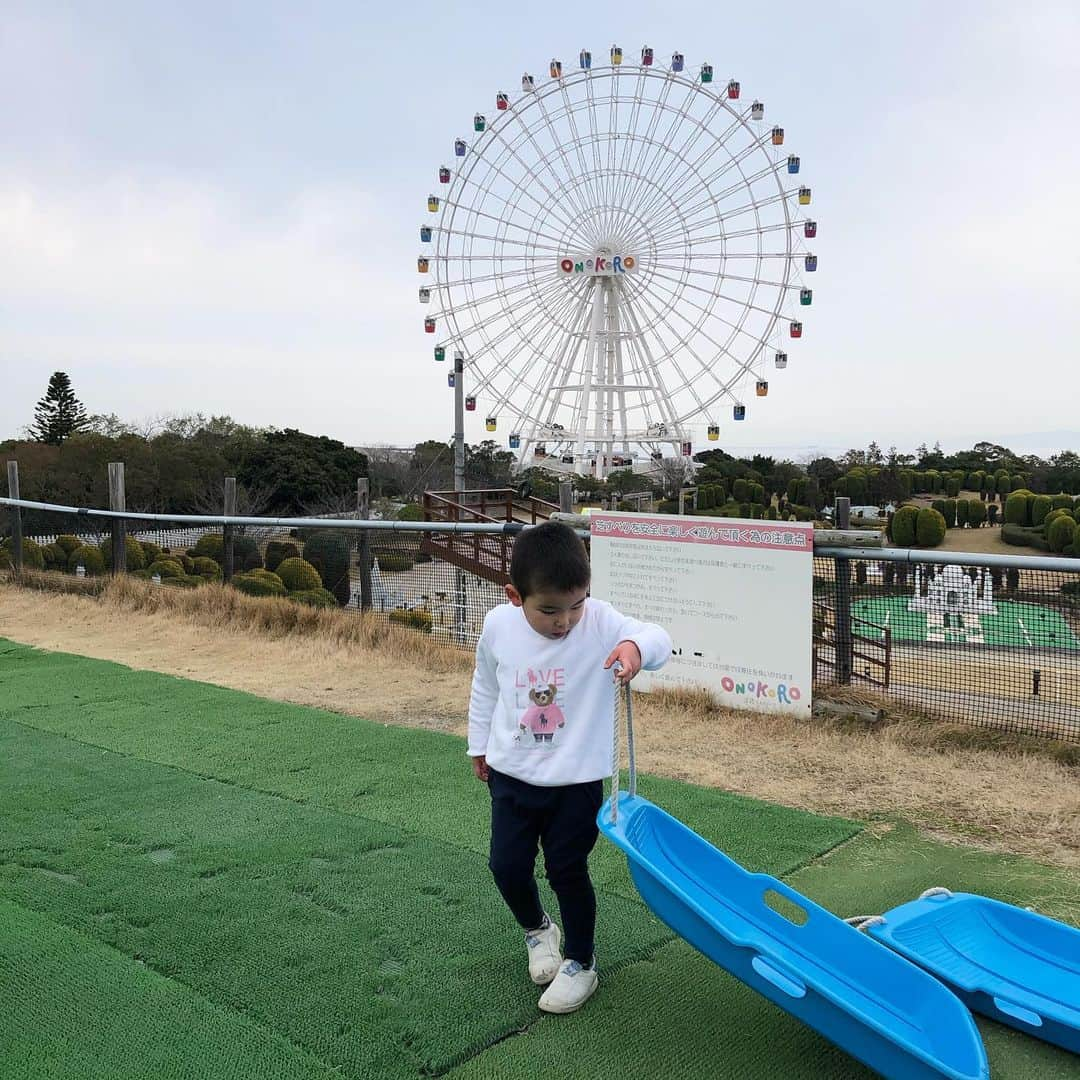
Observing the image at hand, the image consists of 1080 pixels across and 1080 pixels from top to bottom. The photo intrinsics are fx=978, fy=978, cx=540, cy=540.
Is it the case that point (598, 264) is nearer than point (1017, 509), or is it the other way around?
point (598, 264)

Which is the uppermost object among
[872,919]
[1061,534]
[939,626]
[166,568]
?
[939,626]

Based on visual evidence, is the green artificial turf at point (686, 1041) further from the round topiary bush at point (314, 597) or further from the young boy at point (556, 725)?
the round topiary bush at point (314, 597)

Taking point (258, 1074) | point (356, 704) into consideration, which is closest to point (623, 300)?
point (356, 704)

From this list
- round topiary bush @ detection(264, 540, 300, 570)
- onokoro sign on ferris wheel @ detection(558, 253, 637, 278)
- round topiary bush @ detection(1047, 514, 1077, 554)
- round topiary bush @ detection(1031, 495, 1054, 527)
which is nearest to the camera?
round topiary bush @ detection(264, 540, 300, 570)

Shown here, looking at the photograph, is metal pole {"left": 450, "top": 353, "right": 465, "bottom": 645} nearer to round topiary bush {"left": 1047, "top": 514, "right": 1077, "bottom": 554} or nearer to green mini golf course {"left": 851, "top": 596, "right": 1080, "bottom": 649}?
green mini golf course {"left": 851, "top": 596, "right": 1080, "bottom": 649}

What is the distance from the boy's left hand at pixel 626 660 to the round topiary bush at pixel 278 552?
688 cm

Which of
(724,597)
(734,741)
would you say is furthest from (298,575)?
(734,741)

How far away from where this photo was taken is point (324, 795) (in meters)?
3.96

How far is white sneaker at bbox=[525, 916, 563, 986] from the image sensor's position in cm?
243

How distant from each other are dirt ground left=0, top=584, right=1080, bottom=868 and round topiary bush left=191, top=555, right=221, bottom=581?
162cm

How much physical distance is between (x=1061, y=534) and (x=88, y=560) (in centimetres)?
2851

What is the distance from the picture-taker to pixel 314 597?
26.7ft

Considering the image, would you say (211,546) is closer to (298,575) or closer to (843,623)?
(298,575)

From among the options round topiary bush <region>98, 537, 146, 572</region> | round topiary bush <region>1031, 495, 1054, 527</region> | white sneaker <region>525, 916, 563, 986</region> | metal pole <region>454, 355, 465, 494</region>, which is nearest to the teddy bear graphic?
white sneaker <region>525, 916, 563, 986</region>
